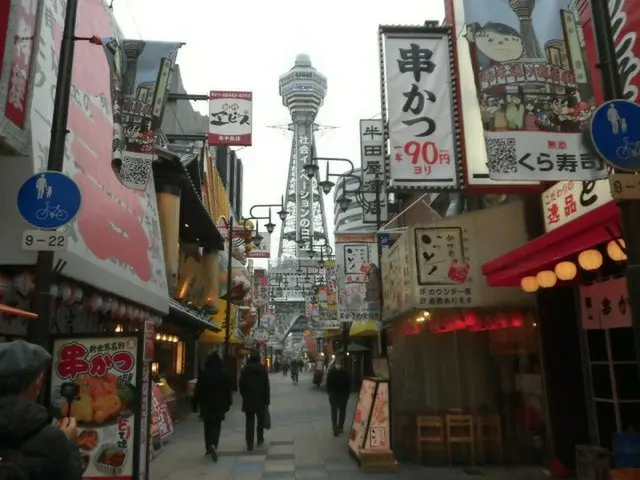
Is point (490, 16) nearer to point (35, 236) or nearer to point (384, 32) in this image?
point (384, 32)

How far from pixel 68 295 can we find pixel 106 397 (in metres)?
1.96

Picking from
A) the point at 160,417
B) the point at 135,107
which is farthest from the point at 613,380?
the point at 160,417

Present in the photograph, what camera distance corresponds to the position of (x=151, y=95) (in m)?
9.41

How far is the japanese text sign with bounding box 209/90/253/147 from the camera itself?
64.0ft

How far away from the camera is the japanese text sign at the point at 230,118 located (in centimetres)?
1952

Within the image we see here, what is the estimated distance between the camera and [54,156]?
6.16 m

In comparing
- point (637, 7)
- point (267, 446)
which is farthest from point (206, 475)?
point (637, 7)

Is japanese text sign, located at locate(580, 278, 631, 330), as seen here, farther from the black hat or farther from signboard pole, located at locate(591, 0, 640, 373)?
the black hat

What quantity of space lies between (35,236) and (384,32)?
6.14m

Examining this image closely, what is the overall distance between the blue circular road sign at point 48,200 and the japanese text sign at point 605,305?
7.09 m

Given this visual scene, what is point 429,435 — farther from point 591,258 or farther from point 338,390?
point 591,258

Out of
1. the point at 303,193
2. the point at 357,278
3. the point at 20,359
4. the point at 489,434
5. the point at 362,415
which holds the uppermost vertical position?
the point at 303,193

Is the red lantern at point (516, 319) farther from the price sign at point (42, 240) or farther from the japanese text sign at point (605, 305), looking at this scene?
the price sign at point (42, 240)

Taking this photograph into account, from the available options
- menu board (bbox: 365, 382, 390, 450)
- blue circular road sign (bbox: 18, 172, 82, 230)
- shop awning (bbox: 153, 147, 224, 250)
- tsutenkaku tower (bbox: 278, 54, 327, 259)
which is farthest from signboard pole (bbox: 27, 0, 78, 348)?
tsutenkaku tower (bbox: 278, 54, 327, 259)
